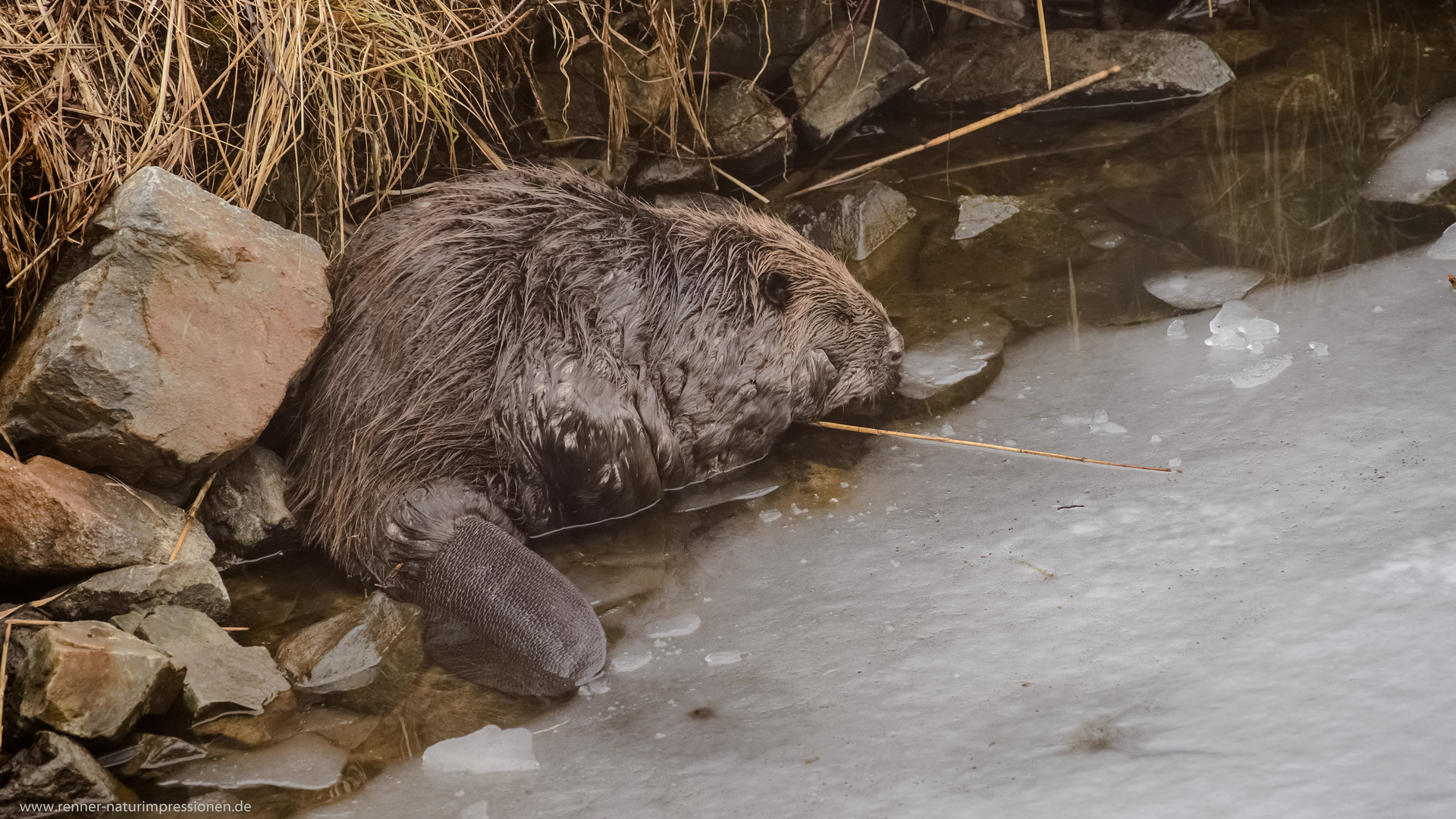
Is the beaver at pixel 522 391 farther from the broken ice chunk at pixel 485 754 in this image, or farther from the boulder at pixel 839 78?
the boulder at pixel 839 78

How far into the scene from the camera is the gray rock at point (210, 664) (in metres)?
2.08

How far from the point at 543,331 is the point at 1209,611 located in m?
1.57

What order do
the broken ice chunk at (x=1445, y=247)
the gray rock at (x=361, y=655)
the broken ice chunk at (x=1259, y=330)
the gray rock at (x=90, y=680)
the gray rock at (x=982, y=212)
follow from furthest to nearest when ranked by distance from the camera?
the gray rock at (x=982, y=212)
the broken ice chunk at (x=1445, y=247)
the broken ice chunk at (x=1259, y=330)
the gray rock at (x=361, y=655)
the gray rock at (x=90, y=680)

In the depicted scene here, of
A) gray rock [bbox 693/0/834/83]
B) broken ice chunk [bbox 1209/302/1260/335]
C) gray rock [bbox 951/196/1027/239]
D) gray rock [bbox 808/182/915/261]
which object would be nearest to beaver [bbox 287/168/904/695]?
gray rock [bbox 808/182/915/261]

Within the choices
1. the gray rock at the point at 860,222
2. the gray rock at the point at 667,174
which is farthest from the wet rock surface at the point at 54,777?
the gray rock at the point at 860,222

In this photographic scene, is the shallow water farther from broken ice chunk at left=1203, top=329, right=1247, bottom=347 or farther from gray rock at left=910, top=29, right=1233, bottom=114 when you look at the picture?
gray rock at left=910, top=29, right=1233, bottom=114

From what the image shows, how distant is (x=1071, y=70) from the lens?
429 centimetres

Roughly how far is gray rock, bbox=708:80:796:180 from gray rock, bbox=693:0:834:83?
8 centimetres

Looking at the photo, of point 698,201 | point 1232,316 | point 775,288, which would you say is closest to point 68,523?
point 775,288

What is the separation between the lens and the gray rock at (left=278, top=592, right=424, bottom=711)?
7.20 feet

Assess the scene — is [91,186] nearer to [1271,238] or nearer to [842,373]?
[842,373]

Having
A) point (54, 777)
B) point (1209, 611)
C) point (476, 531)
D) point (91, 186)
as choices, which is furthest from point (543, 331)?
point (1209, 611)

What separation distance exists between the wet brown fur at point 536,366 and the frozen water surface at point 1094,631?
0.31 m

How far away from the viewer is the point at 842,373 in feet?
9.84
